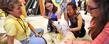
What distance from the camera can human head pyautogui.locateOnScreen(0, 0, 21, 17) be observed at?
1.69 metres

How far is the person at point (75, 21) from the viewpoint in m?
2.21

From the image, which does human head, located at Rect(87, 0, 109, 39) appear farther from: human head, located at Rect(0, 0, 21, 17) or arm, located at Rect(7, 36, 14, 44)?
arm, located at Rect(7, 36, 14, 44)

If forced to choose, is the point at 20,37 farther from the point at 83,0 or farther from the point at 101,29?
the point at 101,29

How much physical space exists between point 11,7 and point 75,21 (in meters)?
0.73

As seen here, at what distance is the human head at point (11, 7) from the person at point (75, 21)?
22.6 inches

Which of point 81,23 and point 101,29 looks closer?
point 101,29

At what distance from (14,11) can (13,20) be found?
0.22 ft

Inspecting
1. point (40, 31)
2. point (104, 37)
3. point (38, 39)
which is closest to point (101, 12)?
point (104, 37)

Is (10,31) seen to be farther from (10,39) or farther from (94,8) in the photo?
(94,8)

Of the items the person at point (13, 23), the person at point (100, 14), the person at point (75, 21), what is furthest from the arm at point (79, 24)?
the person at point (100, 14)

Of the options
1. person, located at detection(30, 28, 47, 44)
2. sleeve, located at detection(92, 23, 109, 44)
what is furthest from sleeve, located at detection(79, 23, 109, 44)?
person, located at detection(30, 28, 47, 44)

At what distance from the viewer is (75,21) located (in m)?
2.26

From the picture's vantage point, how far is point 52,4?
7.17 feet

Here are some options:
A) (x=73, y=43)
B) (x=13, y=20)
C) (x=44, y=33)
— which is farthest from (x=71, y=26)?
(x=73, y=43)
